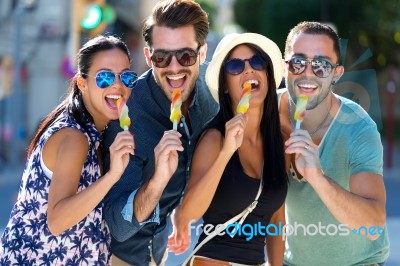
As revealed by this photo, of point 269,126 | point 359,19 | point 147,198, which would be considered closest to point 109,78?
point 147,198

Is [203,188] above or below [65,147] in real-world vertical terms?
below

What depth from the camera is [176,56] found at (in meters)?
4.13

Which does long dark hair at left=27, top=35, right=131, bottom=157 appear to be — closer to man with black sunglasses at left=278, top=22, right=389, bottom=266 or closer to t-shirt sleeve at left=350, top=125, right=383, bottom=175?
man with black sunglasses at left=278, top=22, right=389, bottom=266

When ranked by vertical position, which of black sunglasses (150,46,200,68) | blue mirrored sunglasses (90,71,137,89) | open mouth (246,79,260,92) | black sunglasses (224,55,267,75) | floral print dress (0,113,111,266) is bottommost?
floral print dress (0,113,111,266)

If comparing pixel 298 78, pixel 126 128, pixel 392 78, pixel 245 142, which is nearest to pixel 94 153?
pixel 126 128

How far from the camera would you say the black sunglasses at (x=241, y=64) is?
4051mm

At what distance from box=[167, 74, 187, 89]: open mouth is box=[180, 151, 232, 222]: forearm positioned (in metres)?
0.52

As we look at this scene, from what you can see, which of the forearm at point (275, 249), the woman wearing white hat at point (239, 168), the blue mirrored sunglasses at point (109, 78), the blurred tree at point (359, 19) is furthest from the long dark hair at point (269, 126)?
the blurred tree at point (359, 19)

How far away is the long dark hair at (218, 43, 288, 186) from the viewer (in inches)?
161

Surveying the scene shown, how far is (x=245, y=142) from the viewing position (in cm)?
421

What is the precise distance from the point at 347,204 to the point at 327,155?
46 centimetres

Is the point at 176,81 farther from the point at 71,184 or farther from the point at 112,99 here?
the point at 71,184

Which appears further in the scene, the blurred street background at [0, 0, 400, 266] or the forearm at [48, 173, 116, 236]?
the blurred street background at [0, 0, 400, 266]

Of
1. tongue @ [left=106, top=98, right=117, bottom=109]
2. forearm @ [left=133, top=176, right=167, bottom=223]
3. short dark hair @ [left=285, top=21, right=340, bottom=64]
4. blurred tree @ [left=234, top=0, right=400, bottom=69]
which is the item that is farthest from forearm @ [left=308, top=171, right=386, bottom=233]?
blurred tree @ [left=234, top=0, right=400, bottom=69]
